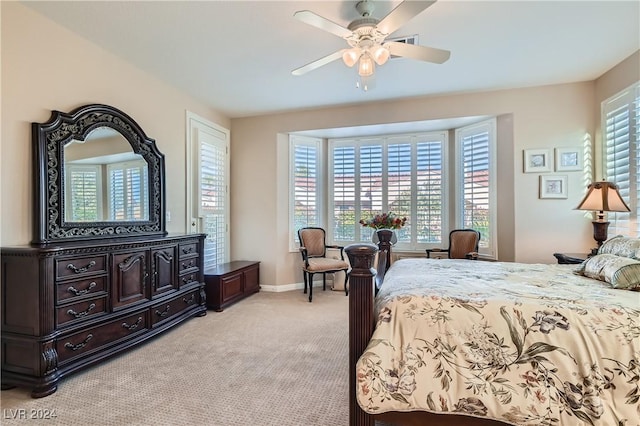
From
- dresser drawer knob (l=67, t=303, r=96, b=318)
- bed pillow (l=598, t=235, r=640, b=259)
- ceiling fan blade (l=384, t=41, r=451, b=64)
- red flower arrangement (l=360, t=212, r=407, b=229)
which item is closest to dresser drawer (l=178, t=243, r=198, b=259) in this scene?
dresser drawer knob (l=67, t=303, r=96, b=318)

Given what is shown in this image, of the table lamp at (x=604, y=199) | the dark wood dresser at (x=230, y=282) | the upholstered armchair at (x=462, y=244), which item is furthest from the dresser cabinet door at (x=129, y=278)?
the table lamp at (x=604, y=199)

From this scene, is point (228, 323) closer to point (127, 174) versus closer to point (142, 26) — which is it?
point (127, 174)

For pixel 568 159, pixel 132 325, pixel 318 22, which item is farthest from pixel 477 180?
pixel 132 325

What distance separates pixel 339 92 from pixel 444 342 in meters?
3.37

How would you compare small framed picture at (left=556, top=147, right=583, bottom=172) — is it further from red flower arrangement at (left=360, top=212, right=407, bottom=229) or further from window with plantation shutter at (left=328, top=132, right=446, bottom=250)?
red flower arrangement at (left=360, top=212, right=407, bottom=229)

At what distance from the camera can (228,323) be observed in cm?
345

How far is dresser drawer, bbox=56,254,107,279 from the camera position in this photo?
2.20 m

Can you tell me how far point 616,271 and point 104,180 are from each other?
393cm

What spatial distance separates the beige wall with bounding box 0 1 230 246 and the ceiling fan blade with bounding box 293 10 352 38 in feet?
6.83

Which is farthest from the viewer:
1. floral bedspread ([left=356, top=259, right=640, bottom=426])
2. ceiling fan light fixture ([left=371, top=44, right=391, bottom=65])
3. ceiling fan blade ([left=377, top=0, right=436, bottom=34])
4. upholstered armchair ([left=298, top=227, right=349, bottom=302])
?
upholstered armchair ([left=298, top=227, right=349, bottom=302])

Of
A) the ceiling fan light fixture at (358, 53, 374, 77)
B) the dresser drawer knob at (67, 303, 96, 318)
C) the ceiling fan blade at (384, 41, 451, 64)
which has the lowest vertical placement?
the dresser drawer knob at (67, 303, 96, 318)

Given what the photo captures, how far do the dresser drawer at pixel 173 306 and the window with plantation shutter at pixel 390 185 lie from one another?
238 cm

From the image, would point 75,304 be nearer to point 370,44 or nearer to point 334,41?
point 370,44

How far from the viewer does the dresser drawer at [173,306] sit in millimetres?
3005
